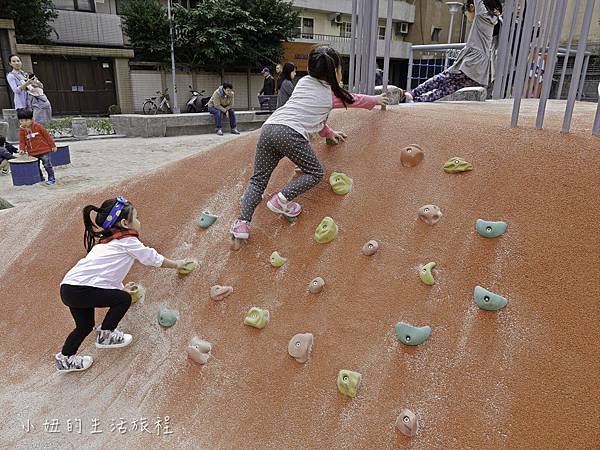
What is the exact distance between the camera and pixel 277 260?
3033 millimetres

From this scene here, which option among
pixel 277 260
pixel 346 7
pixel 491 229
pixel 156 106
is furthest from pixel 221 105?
pixel 346 7

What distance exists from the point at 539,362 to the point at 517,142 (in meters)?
1.54

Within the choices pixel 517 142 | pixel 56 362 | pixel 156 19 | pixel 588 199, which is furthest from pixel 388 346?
Result: pixel 156 19

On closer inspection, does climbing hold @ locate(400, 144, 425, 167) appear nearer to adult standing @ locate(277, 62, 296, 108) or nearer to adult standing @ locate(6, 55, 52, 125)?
adult standing @ locate(277, 62, 296, 108)

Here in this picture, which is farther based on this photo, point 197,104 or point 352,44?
point 197,104

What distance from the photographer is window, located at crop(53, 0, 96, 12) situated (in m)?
20.1

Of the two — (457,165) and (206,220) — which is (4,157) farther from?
(457,165)

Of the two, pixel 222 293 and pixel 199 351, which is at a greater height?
pixel 222 293

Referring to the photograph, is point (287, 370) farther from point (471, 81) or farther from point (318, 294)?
point (471, 81)

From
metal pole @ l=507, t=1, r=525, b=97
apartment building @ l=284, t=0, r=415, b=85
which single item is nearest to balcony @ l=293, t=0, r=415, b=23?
apartment building @ l=284, t=0, r=415, b=85

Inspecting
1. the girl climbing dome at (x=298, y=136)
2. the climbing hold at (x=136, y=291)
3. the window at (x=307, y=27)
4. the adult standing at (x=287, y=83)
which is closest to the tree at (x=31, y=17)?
the window at (x=307, y=27)

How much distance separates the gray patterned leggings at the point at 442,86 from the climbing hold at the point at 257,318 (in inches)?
171

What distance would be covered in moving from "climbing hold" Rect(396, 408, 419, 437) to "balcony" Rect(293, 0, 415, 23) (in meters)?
26.3

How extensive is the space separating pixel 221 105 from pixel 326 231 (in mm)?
11892
